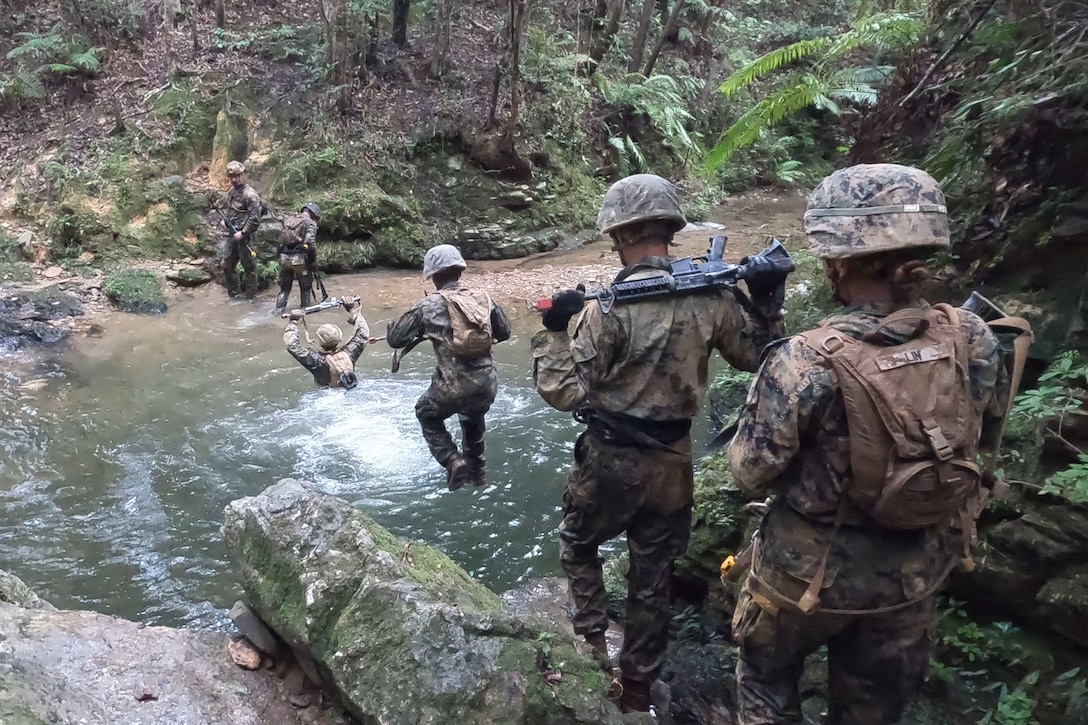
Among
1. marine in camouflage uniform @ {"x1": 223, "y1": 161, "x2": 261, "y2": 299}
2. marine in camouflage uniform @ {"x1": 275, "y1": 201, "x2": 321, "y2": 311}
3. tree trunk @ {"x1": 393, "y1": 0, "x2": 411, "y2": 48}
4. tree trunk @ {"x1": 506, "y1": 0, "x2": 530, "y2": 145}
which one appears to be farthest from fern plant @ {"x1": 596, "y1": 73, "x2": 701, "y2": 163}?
marine in camouflage uniform @ {"x1": 223, "y1": 161, "x2": 261, "y2": 299}

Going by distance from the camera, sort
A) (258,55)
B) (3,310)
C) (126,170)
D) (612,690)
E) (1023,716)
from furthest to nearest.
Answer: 1. (258,55)
2. (126,170)
3. (3,310)
4. (612,690)
5. (1023,716)

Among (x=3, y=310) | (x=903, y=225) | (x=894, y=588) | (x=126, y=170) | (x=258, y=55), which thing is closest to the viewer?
(x=903, y=225)

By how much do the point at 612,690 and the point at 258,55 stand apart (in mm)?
15162

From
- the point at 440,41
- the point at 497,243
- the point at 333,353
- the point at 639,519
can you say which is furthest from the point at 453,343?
the point at 440,41

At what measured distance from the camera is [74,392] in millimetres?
8297

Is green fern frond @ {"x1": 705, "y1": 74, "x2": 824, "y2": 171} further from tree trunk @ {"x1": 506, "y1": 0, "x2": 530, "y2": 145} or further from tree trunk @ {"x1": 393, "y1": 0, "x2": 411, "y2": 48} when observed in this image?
tree trunk @ {"x1": 393, "y1": 0, "x2": 411, "y2": 48}

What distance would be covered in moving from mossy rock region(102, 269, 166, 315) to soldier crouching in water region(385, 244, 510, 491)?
7286mm

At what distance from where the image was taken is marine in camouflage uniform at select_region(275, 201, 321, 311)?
35.7 feet

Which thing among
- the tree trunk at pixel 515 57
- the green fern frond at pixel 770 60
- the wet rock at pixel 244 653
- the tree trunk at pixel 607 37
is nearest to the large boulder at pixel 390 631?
the wet rock at pixel 244 653

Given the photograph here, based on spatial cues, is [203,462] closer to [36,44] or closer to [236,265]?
[236,265]

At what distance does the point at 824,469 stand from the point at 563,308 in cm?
120

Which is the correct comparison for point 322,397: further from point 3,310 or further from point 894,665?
point 894,665

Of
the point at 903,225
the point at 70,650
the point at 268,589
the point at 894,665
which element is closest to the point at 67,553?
the point at 70,650

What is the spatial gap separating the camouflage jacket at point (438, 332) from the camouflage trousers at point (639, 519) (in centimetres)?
189
